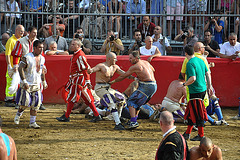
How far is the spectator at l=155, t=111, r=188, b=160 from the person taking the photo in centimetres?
511

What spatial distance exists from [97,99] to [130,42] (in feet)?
8.09

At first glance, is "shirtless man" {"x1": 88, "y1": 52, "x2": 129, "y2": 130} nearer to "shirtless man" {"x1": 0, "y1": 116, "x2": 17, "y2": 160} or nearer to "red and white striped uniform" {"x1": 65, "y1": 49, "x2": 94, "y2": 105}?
"red and white striped uniform" {"x1": 65, "y1": 49, "x2": 94, "y2": 105}

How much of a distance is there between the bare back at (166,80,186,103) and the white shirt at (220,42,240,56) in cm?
307

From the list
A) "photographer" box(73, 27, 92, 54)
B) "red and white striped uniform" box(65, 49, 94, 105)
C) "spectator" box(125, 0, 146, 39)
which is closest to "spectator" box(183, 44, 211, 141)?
"red and white striped uniform" box(65, 49, 94, 105)

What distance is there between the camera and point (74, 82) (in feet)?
33.9

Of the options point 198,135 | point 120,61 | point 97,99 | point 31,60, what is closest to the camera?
point 198,135

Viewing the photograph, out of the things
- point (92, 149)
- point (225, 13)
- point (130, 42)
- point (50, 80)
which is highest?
point (225, 13)

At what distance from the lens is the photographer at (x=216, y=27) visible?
12945 millimetres

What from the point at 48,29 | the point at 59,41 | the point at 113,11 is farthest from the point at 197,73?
the point at 48,29

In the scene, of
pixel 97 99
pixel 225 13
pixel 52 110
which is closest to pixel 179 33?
pixel 225 13

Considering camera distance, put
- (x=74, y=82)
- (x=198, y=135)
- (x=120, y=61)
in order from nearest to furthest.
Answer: (x=198, y=135) < (x=74, y=82) < (x=120, y=61)

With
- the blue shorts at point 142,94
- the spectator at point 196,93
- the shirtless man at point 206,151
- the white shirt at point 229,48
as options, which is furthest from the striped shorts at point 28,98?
the white shirt at point 229,48

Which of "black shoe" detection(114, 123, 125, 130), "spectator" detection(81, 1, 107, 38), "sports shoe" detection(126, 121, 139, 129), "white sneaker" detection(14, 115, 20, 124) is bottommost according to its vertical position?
"black shoe" detection(114, 123, 125, 130)

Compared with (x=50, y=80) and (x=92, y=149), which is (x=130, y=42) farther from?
(x=92, y=149)
